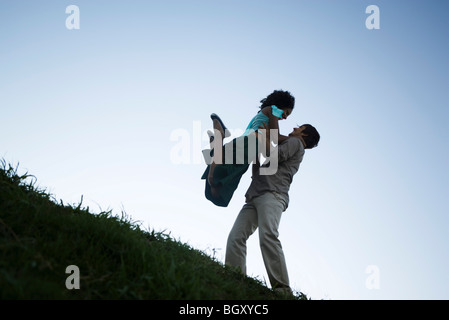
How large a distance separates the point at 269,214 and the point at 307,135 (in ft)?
4.60

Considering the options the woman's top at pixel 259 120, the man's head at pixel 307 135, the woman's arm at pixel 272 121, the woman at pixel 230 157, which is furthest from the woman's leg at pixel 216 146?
the man's head at pixel 307 135

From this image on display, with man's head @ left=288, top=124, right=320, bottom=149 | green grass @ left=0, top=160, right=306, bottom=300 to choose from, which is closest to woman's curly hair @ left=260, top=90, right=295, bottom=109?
man's head @ left=288, top=124, right=320, bottom=149

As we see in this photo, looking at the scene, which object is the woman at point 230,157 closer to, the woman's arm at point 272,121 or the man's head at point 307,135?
the woman's arm at point 272,121

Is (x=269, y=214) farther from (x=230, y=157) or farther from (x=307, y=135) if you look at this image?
(x=307, y=135)

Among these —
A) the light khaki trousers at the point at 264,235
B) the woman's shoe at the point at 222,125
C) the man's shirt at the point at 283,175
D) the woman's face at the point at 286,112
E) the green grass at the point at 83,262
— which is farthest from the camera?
the woman's face at the point at 286,112

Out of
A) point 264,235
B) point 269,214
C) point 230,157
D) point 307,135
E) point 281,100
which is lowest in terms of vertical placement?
point 264,235

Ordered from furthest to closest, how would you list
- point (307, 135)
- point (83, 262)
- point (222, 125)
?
point (307, 135) → point (222, 125) → point (83, 262)

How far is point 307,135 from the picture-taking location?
16.1 feet

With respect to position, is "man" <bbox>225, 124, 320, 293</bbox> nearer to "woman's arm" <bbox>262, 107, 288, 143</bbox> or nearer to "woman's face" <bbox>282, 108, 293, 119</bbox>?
"woman's arm" <bbox>262, 107, 288, 143</bbox>

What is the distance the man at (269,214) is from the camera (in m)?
3.98

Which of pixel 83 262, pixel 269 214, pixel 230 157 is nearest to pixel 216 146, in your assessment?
pixel 230 157

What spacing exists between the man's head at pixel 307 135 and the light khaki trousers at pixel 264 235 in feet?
3.27

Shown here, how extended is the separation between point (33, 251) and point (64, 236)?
34 cm
